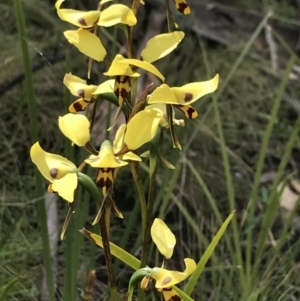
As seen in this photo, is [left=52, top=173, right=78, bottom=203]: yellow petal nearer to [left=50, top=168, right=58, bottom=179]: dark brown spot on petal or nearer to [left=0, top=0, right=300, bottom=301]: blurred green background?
[left=50, top=168, right=58, bottom=179]: dark brown spot on petal

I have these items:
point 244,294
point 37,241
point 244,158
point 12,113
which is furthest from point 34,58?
point 244,294

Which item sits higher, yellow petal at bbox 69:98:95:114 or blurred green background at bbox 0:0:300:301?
yellow petal at bbox 69:98:95:114

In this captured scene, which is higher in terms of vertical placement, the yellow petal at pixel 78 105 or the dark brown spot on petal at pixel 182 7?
the dark brown spot on petal at pixel 182 7

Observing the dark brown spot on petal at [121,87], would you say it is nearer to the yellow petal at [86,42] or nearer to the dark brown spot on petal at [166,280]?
the yellow petal at [86,42]

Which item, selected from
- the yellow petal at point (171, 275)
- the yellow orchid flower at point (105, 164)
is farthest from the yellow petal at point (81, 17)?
the yellow petal at point (171, 275)

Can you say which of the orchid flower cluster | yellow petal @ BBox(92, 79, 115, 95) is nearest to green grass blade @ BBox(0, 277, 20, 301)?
the orchid flower cluster

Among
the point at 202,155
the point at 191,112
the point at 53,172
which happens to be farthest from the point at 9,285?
the point at 202,155
